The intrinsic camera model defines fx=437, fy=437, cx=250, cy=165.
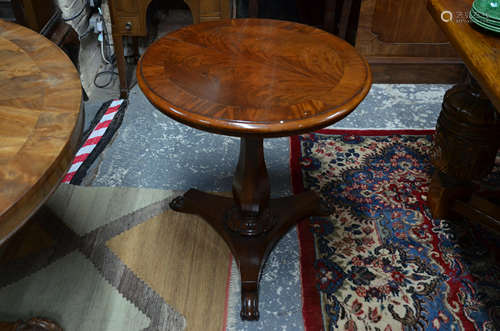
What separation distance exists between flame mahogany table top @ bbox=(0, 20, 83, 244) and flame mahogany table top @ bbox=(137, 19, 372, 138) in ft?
0.97

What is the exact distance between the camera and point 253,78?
1294 millimetres

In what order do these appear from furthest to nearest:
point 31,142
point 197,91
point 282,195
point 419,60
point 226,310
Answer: point 419,60
point 282,195
point 226,310
point 197,91
point 31,142

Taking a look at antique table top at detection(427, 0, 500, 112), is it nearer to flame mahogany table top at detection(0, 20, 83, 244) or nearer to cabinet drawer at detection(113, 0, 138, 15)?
flame mahogany table top at detection(0, 20, 83, 244)

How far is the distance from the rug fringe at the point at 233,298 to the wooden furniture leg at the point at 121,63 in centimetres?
147

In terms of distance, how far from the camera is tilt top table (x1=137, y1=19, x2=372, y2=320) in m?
1.15

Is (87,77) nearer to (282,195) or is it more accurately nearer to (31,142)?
(282,195)

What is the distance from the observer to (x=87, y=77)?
112 inches

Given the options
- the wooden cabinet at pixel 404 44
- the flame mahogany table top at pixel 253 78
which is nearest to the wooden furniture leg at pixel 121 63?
the flame mahogany table top at pixel 253 78

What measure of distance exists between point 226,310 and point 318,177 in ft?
2.78

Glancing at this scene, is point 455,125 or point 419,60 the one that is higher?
point 455,125

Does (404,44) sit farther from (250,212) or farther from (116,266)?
(116,266)

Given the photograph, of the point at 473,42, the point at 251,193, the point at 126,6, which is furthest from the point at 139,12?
the point at 473,42

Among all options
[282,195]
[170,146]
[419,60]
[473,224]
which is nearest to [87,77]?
[170,146]

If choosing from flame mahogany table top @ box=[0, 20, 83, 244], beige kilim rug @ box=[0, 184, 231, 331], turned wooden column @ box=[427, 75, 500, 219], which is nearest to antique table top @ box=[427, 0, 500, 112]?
turned wooden column @ box=[427, 75, 500, 219]
